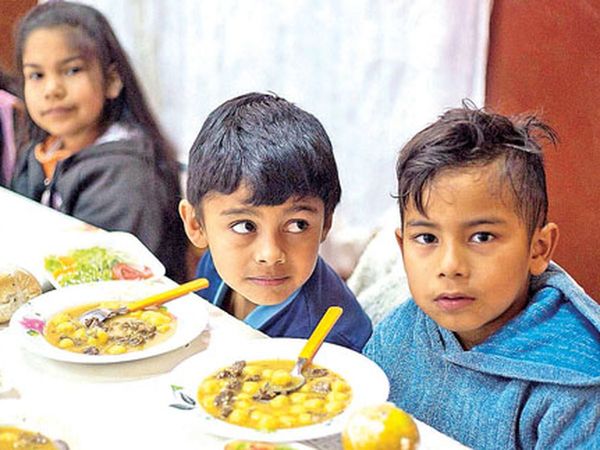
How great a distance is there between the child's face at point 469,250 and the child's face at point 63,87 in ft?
4.05

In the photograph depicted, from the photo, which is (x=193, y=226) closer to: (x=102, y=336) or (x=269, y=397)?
(x=102, y=336)

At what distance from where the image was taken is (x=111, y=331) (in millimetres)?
1389

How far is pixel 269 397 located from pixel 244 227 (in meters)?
0.39

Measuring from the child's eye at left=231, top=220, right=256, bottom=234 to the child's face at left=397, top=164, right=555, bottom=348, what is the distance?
28cm

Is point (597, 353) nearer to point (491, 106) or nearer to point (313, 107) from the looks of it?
point (491, 106)

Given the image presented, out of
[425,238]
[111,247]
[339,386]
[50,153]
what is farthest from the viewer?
[50,153]

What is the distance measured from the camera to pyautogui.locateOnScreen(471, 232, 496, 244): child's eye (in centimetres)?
125

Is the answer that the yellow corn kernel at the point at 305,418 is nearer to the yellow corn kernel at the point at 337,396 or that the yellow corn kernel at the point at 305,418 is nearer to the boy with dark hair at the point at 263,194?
the yellow corn kernel at the point at 337,396

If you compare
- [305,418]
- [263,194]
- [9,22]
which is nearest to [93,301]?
[263,194]

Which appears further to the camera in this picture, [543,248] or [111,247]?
[111,247]

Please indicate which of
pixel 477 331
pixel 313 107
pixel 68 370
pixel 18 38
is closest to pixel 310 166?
pixel 313 107

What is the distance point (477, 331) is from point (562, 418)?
0.65 ft

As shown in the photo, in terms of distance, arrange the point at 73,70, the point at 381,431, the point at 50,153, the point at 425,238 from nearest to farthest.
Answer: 1. the point at 381,431
2. the point at 425,238
3. the point at 73,70
4. the point at 50,153

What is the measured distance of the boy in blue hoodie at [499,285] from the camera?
48.2 inches
